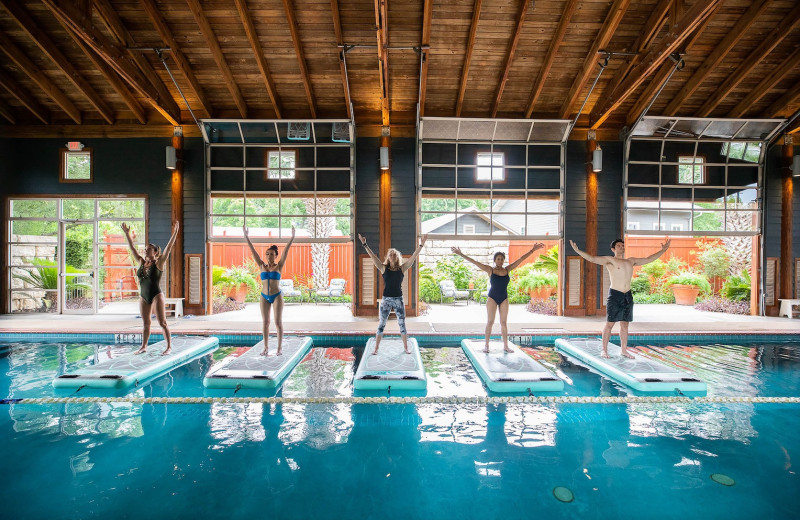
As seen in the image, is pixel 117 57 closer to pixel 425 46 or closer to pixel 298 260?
pixel 425 46

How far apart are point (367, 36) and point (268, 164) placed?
386 centimetres

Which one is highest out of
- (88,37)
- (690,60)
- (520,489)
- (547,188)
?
(690,60)

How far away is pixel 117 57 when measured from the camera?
22.7 feet

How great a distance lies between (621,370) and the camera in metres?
4.91

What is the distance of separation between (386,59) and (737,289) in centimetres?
1128

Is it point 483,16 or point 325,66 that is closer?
point 483,16

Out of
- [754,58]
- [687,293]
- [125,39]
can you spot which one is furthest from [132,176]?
[687,293]

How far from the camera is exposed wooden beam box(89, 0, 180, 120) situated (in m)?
6.58

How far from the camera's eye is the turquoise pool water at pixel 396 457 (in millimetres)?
2604

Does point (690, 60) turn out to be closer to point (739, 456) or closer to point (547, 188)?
point (547, 188)

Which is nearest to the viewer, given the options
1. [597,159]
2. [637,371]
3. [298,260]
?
[637,371]

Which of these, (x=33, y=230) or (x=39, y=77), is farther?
(x=33, y=230)

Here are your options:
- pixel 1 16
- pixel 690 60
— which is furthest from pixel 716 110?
pixel 1 16

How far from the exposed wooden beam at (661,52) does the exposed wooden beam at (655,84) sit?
113mm
